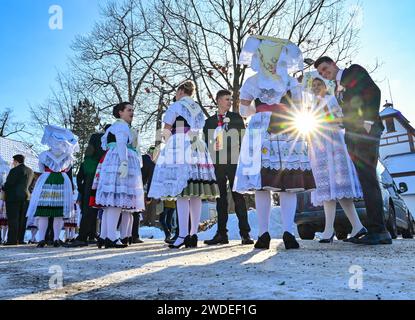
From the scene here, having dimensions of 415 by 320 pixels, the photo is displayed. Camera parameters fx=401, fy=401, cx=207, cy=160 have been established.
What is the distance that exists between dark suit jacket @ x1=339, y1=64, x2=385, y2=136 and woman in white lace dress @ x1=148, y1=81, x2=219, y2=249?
1.77 meters

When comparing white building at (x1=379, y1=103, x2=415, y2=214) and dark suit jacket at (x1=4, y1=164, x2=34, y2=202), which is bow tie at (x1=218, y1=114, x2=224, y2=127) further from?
white building at (x1=379, y1=103, x2=415, y2=214)

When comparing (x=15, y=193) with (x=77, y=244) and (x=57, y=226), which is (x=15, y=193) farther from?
(x=77, y=244)

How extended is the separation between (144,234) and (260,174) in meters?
11.5

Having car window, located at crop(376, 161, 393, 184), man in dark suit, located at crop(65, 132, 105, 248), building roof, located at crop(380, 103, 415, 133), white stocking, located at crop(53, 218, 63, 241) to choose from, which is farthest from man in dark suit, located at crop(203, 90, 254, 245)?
building roof, located at crop(380, 103, 415, 133)

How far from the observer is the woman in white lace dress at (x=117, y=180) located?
5.30 meters

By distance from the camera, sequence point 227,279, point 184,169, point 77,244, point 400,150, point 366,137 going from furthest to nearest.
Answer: point 400,150 < point 77,244 < point 184,169 < point 366,137 < point 227,279

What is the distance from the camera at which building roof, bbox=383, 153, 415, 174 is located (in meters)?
30.9

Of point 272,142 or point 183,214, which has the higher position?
point 272,142

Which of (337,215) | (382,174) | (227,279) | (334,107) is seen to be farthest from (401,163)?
(227,279)

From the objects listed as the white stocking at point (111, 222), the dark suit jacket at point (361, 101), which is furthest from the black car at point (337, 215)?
the white stocking at point (111, 222)

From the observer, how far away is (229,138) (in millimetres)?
6121

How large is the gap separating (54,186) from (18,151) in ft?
92.4
